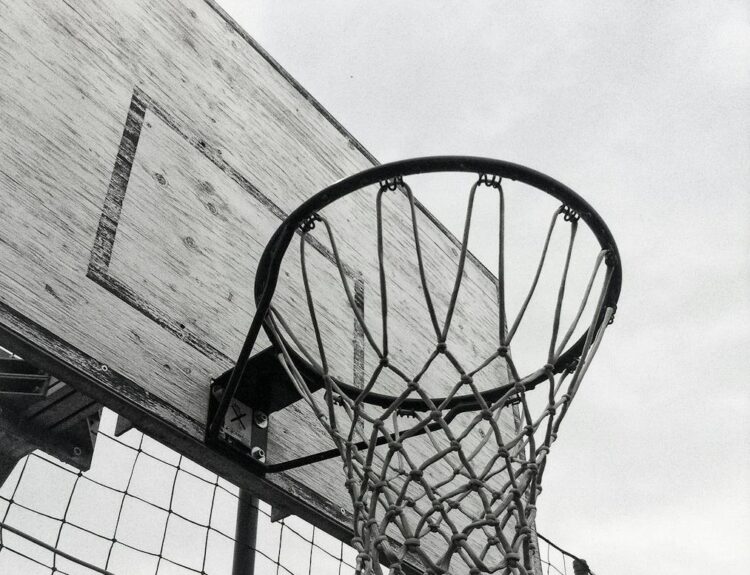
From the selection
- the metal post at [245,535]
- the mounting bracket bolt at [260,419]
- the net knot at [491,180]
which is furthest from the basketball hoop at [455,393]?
the metal post at [245,535]

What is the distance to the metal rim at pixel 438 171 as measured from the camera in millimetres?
2307

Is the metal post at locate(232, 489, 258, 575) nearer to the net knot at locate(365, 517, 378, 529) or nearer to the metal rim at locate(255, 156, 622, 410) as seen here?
the metal rim at locate(255, 156, 622, 410)

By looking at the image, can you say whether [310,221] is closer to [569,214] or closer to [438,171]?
[438,171]

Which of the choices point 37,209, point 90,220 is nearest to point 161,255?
point 90,220

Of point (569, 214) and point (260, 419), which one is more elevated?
point (569, 214)

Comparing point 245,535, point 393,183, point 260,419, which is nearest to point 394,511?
point 260,419

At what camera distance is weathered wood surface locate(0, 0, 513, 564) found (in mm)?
2164

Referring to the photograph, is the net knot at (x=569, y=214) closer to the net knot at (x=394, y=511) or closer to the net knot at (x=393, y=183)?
the net knot at (x=393, y=183)

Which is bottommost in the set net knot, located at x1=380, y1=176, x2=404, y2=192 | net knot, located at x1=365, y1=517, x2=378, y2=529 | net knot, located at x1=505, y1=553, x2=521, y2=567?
net knot, located at x1=505, y1=553, x2=521, y2=567

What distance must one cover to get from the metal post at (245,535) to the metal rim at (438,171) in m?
1.15

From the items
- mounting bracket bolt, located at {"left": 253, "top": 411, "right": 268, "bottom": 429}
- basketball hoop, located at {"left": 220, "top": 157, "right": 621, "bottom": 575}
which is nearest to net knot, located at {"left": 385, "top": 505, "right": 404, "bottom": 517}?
basketball hoop, located at {"left": 220, "top": 157, "right": 621, "bottom": 575}

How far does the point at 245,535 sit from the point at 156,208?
5.18 feet

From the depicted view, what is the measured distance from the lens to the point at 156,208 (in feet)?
8.39

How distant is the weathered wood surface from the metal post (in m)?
0.95
